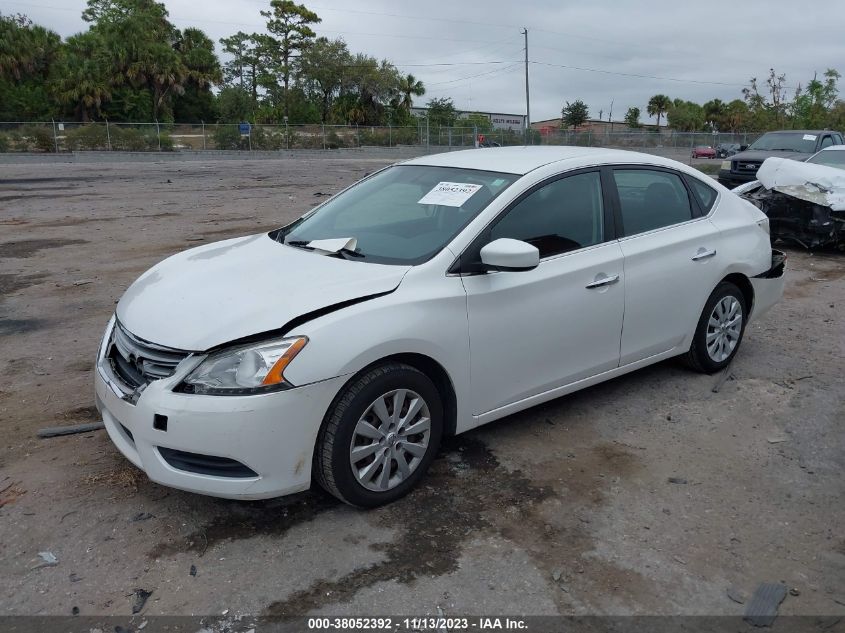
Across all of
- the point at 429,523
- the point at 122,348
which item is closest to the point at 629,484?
the point at 429,523

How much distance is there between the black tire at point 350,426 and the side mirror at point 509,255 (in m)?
0.68

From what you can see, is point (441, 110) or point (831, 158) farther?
point (441, 110)

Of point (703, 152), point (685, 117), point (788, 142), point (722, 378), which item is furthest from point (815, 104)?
point (685, 117)

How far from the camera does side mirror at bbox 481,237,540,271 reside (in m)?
3.58

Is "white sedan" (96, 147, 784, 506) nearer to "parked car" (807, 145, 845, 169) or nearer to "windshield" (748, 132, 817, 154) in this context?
"parked car" (807, 145, 845, 169)

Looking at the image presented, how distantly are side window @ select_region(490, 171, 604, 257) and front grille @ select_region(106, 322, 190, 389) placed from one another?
1765 millimetres

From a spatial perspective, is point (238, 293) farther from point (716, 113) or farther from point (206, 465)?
point (716, 113)

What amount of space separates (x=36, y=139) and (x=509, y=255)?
3947cm

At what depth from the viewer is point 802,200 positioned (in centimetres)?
980

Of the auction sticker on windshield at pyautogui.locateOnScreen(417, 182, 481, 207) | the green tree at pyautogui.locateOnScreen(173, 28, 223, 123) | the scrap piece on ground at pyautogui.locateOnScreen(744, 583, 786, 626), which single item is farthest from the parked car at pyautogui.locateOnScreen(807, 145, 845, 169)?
the green tree at pyautogui.locateOnScreen(173, 28, 223, 123)

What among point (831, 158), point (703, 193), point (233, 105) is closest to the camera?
point (703, 193)

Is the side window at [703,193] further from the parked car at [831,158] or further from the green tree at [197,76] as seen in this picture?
the green tree at [197,76]

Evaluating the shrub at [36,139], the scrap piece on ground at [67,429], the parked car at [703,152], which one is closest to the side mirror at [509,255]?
the scrap piece on ground at [67,429]

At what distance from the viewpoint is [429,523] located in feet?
11.2
